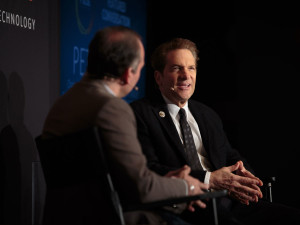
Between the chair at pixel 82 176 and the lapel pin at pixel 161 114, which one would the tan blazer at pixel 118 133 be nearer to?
the chair at pixel 82 176

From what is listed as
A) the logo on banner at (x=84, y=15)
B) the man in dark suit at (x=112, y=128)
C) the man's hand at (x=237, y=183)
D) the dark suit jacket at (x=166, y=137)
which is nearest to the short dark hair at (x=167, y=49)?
the dark suit jacket at (x=166, y=137)

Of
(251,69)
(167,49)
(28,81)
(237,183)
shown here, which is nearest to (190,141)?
(237,183)

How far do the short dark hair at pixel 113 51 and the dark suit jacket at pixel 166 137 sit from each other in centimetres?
80

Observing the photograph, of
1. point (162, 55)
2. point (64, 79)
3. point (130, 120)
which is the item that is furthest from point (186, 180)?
point (64, 79)

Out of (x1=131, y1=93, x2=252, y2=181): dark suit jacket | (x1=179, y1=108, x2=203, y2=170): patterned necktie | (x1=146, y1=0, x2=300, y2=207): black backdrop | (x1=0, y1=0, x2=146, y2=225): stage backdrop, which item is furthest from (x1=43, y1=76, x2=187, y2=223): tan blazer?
(x1=146, y1=0, x2=300, y2=207): black backdrop

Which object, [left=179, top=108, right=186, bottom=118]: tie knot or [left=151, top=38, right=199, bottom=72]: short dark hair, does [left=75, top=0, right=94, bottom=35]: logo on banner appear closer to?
[left=151, top=38, right=199, bottom=72]: short dark hair

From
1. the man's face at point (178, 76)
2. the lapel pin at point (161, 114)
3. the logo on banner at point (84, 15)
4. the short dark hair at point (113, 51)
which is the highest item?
the logo on banner at point (84, 15)

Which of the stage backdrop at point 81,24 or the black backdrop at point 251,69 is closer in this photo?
the stage backdrop at point 81,24

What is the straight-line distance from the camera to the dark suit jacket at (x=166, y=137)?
264 cm

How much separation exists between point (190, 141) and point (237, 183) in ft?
1.25

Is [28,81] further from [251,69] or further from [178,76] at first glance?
[251,69]

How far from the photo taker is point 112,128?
1746mm

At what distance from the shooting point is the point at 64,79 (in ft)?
12.8

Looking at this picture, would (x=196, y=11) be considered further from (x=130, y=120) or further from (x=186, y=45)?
(x=130, y=120)
